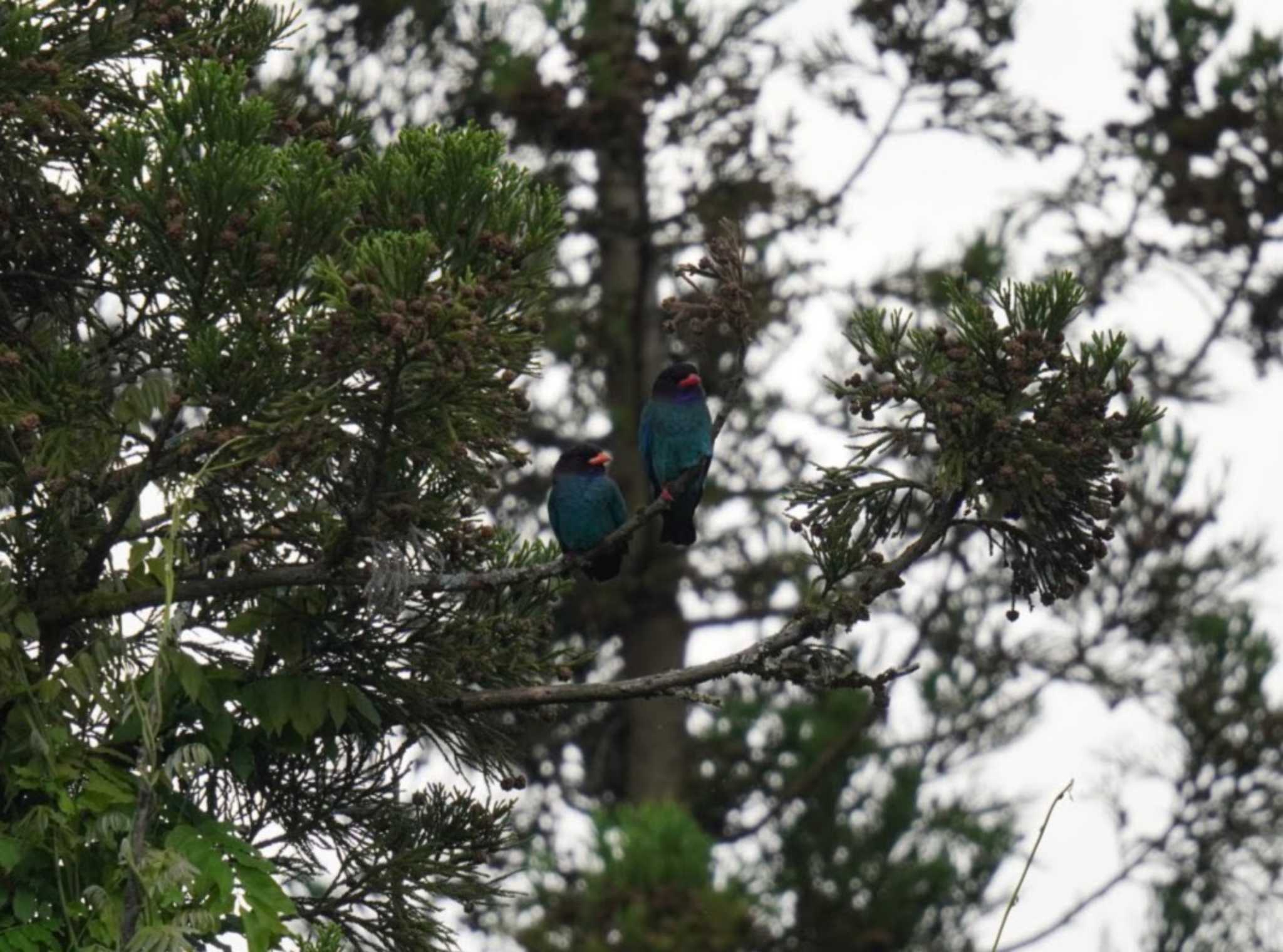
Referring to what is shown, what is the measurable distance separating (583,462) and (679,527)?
47 centimetres

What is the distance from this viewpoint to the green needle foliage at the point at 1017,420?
5.67m

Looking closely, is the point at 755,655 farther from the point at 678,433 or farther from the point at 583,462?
the point at 583,462

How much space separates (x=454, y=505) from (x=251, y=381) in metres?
0.67

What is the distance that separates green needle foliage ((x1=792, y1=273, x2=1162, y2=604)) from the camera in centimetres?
567

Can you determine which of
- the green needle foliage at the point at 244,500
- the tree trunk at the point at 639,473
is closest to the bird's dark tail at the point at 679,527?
the green needle foliage at the point at 244,500

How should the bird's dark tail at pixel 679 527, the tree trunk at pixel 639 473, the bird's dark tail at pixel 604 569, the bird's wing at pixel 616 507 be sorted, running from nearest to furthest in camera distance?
the bird's dark tail at pixel 604 569 < the bird's dark tail at pixel 679 527 < the bird's wing at pixel 616 507 < the tree trunk at pixel 639 473

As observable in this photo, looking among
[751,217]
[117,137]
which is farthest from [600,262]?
[117,137]

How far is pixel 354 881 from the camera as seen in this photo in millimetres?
6426

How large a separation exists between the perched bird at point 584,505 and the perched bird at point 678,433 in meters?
0.19

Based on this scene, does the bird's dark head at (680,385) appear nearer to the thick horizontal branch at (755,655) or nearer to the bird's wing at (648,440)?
the bird's wing at (648,440)

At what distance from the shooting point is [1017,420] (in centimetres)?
572

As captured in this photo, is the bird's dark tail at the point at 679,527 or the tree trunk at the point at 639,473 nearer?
the bird's dark tail at the point at 679,527

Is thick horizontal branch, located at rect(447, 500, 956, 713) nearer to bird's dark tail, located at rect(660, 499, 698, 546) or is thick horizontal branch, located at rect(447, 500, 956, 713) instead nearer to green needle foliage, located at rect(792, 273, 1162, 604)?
green needle foliage, located at rect(792, 273, 1162, 604)

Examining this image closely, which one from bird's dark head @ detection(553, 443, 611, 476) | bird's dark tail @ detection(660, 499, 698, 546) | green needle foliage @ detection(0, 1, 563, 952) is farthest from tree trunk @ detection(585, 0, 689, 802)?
green needle foliage @ detection(0, 1, 563, 952)
